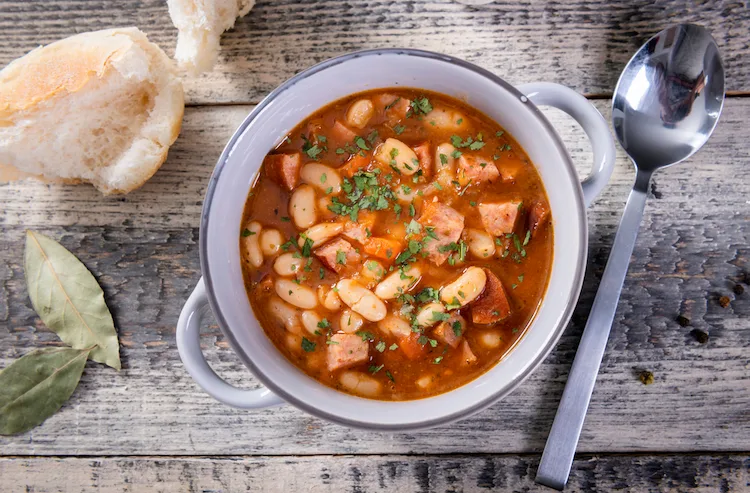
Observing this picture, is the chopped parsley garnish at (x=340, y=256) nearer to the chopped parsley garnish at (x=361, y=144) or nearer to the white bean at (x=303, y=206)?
the white bean at (x=303, y=206)

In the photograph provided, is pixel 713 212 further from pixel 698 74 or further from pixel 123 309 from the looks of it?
pixel 123 309

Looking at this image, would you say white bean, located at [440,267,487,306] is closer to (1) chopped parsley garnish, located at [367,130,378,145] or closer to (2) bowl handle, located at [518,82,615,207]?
(2) bowl handle, located at [518,82,615,207]

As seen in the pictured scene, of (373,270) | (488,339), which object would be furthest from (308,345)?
(488,339)

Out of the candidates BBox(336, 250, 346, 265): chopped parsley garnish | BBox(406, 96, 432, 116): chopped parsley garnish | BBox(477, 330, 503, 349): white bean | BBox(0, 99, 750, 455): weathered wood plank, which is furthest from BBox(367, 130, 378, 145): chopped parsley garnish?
BBox(477, 330, 503, 349): white bean

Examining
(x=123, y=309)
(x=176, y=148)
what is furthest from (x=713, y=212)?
(x=123, y=309)

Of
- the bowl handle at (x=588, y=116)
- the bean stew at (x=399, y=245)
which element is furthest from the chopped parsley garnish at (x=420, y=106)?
the bowl handle at (x=588, y=116)

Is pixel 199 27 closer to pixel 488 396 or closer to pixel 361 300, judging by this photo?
pixel 361 300
